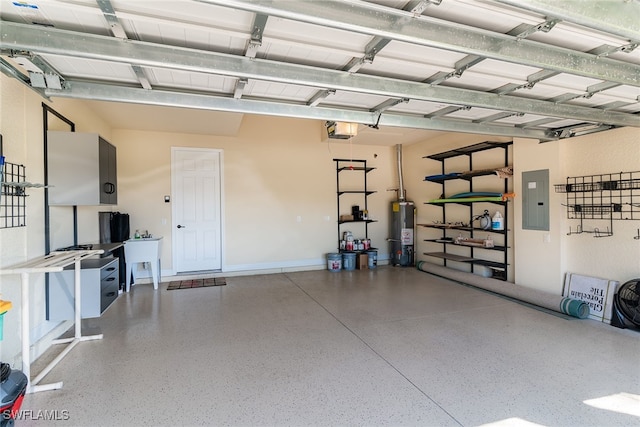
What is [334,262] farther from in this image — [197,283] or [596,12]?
[596,12]

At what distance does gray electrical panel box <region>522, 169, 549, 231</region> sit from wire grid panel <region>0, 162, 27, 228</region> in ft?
19.2

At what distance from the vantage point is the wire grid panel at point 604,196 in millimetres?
3520

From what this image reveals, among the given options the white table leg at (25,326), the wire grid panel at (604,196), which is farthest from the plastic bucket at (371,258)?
the white table leg at (25,326)

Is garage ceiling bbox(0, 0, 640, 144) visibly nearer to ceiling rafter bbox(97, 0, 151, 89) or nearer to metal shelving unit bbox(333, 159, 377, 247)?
ceiling rafter bbox(97, 0, 151, 89)

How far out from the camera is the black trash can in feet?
5.81

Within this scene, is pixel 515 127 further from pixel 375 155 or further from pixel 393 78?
pixel 375 155

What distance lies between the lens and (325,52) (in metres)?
1.94

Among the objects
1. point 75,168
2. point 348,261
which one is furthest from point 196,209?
point 348,261

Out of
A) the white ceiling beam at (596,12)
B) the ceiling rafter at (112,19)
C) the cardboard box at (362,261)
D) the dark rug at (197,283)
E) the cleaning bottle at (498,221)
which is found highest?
the ceiling rafter at (112,19)

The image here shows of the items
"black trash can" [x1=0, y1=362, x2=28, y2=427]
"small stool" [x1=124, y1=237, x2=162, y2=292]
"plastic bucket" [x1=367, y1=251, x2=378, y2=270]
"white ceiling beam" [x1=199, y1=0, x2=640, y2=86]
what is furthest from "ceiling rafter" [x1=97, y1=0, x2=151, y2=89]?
"plastic bucket" [x1=367, y1=251, x2=378, y2=270]

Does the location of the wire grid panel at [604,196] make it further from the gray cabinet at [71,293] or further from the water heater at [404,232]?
the gray cabinet at [71,293]

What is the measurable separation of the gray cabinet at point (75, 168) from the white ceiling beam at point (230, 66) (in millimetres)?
1916

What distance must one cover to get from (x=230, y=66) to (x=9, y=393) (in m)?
2.39

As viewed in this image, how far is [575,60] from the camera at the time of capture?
6.42ft
